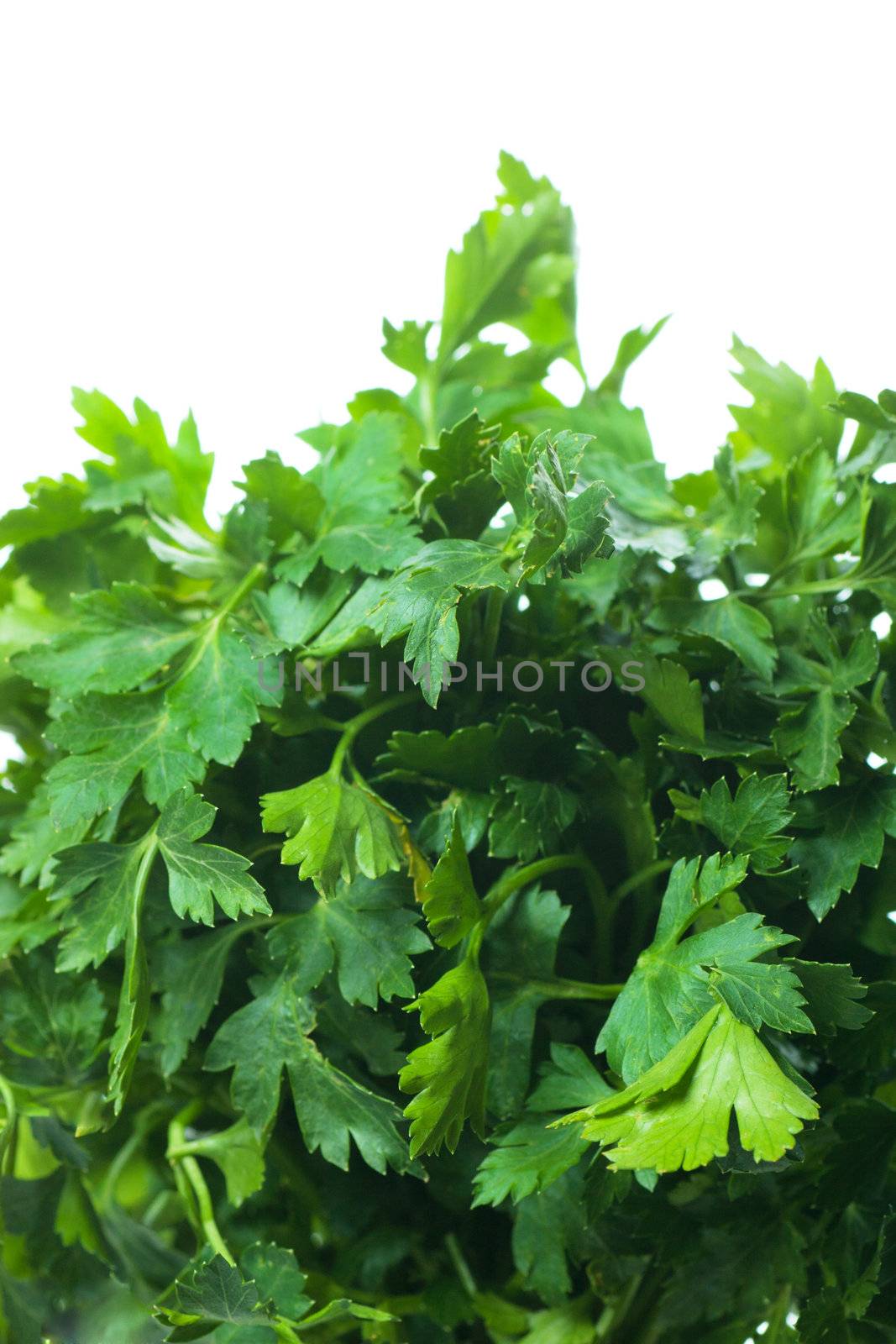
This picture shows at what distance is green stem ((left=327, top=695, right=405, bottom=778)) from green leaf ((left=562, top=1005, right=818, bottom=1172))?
0.73 ft

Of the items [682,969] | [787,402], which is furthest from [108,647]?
[787,402]

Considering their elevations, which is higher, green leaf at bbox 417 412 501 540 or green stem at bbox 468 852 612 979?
green leaf at bbox 417 412 501 540

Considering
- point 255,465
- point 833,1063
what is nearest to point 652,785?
point 833,1063

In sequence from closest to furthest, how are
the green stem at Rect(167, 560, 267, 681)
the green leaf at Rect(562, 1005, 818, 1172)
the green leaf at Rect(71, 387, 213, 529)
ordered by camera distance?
1. the green leaf at Rect(562, 1005, 818, 1172)
2. the green stem at Rect(167, 560, 267, 681)
3. the green leaf at Rect(71, 387, 213, 529)

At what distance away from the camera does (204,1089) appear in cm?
80

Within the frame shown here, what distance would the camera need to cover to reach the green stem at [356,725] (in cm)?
65

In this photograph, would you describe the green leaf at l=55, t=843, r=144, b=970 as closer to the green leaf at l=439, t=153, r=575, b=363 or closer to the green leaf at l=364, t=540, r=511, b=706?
the green leaf at l=364, t=540, r=511, b=706

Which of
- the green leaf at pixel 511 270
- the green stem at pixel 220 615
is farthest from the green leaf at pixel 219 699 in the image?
the green leaf at pixel 511 270

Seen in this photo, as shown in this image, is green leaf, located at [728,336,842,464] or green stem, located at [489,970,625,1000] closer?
green stem, located at [489,970,625,1000]

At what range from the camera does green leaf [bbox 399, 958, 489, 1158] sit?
0.54m

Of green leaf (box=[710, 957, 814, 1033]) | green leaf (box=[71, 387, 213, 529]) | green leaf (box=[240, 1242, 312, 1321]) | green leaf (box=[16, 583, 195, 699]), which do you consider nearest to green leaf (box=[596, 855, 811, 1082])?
green leaf (box=[710, 957, 814, 1033])

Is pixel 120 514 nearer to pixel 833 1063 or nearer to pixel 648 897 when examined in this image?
pixel 648 897

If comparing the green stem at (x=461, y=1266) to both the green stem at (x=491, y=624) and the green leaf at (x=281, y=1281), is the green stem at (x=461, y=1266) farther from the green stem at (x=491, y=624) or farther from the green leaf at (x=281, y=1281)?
the green stem at (x=491, y=624)

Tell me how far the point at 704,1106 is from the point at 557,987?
16 cm
